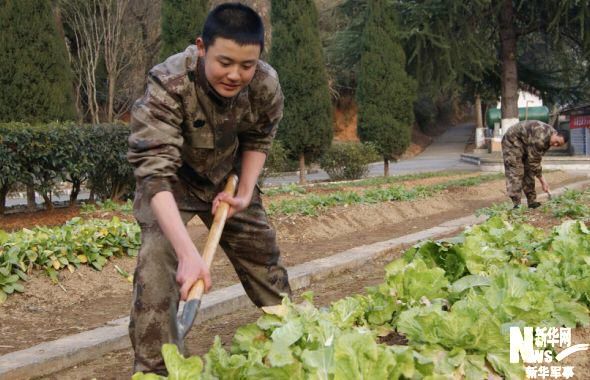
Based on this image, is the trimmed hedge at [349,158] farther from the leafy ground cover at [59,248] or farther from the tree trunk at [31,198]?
the leafy ground cover at [59,248]

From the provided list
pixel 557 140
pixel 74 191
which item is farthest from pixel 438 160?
pixel 74 191

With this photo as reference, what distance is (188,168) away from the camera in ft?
11.9

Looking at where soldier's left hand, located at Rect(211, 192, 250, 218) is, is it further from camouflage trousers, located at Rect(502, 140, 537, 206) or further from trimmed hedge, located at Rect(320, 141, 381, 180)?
trimmed hedge, located at Rect(320, 141, 381, 180)

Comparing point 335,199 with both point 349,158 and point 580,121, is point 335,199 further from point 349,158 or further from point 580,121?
point 580,121

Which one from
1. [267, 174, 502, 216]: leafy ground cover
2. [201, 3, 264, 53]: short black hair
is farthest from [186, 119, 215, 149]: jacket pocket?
[267, 174, 502, 216]: leafy ground cover

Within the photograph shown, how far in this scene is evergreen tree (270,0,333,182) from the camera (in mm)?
20859

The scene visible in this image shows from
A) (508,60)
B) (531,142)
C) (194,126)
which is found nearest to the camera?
(194,126)

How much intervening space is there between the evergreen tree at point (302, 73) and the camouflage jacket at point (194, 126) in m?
17.0

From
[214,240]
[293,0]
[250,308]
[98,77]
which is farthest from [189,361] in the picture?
[98,77]

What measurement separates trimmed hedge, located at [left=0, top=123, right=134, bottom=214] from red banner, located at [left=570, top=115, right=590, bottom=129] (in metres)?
23.3

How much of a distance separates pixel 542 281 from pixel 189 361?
2.10 metres

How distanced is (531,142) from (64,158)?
7526mm

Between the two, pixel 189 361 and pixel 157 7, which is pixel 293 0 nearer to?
pixel 157 7

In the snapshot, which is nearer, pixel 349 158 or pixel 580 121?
pixel 349 158
